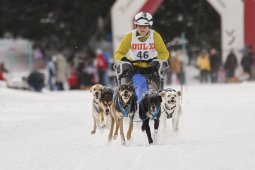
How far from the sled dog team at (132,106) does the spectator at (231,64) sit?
13.8 metres

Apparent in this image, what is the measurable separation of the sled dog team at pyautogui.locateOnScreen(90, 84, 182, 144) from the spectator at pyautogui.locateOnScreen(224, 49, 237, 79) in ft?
45.4

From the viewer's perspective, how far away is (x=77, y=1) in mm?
31109

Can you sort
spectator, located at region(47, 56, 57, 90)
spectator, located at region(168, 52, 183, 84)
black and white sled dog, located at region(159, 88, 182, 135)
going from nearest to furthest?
black and white sled dog, located at region(159, 88, 182, 135) → spectator, located at region(47, 56, 57, 90) → spectator, located at region(168, 52, 183, 84)

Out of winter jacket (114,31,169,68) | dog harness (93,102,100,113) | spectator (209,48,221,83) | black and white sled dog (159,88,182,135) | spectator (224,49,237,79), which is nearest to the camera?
black and white sled dog (159,88,182,135)

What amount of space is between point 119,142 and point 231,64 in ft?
48.3

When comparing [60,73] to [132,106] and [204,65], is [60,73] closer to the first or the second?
[204,65]

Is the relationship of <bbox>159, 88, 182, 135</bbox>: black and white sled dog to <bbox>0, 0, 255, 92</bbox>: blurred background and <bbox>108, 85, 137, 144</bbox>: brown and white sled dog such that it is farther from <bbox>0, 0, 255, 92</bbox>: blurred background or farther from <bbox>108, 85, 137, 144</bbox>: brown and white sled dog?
<bbox>0, 0, 255, 92</bbox>: blurred background

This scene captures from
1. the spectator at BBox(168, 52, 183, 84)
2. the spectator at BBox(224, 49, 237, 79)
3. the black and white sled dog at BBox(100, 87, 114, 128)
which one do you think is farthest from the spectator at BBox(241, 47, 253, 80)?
the black and white sled dog at BBox(100, 87, 114, 128)

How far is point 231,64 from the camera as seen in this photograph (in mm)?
23641

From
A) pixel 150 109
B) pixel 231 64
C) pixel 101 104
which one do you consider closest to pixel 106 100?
pixel 101 104

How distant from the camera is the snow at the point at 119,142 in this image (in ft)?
24.7

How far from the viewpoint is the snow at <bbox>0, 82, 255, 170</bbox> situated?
752cm

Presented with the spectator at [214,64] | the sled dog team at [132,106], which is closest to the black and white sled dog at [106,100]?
the sled dog team at [132,106]

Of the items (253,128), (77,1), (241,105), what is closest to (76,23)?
(77,1)
